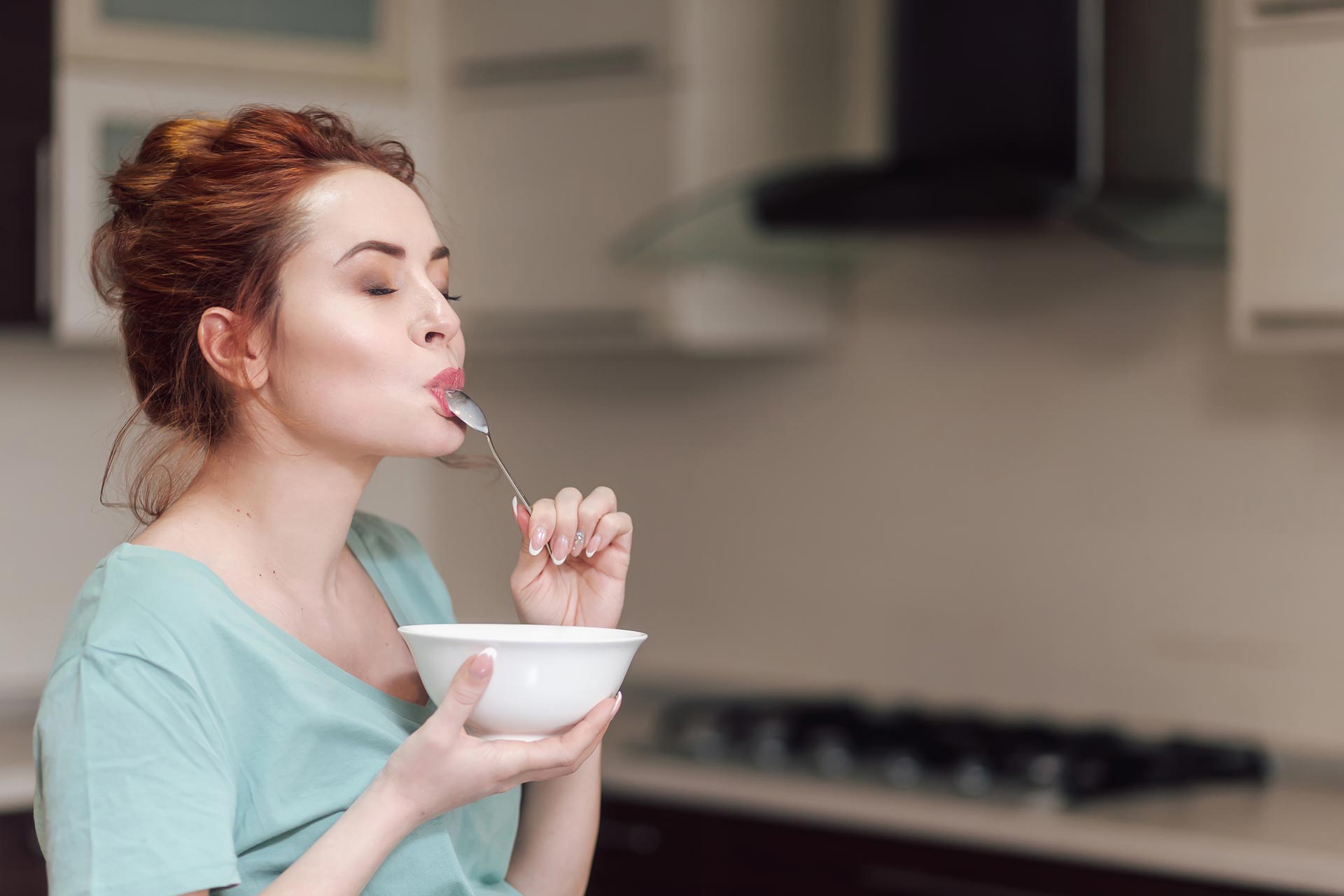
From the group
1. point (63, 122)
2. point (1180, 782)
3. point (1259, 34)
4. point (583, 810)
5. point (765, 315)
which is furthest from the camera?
point (765, 315)

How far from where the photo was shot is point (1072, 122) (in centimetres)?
226

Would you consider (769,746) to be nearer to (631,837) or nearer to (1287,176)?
(631,837)

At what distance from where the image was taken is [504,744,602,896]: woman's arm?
1.14 meters

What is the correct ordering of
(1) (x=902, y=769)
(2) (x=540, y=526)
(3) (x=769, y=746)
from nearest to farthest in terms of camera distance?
(2) (x=540, y=526), (1) (x=902, y=769), (3) (x=769, y=746)

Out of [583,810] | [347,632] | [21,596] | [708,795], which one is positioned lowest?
[708,795]

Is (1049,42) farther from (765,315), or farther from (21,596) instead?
(21,596)

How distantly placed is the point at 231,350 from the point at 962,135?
1.65 metres

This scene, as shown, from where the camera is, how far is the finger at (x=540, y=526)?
107 cm

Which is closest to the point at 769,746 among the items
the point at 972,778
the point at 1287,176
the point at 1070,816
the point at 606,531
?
the point at 972,778

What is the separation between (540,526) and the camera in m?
1.07

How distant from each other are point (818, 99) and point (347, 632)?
1.94 metres

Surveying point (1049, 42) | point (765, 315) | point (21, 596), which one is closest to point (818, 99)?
point (765, 315)

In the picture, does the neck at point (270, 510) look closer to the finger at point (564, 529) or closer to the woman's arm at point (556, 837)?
the finger at point (564, 529)

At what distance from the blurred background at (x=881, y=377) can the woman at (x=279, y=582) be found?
116 centimetres
